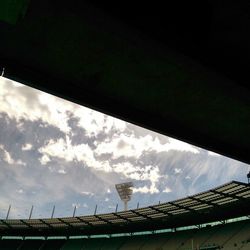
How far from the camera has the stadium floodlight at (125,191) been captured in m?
62.3

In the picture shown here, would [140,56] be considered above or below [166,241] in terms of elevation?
below

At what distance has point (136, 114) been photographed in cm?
442

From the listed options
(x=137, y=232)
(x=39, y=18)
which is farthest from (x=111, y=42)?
(x=137, y=232)

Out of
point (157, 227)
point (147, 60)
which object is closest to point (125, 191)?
point (157, 227)

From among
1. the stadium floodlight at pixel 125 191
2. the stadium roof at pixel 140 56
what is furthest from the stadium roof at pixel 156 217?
the stadium roof at pixel 140 56

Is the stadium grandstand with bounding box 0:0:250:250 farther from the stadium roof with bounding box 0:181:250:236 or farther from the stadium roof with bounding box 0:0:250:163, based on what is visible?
the stadium roof with bounding box 0:181:250:236

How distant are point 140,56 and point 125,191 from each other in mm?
60738

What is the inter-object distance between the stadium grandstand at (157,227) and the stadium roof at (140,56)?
22.6 meters

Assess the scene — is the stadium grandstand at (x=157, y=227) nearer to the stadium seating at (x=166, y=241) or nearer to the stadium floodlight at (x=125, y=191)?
the stadium seating at (x=166, y=241)

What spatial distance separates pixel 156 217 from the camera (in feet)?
116

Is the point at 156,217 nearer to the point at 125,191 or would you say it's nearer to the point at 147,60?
the point at 125,191

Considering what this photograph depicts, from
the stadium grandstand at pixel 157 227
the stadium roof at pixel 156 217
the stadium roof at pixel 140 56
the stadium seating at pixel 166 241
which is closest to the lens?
the stadium roof at pixel 140 56

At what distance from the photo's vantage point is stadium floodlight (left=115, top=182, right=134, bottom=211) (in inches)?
2453

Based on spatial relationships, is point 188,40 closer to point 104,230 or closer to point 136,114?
point 136,114
